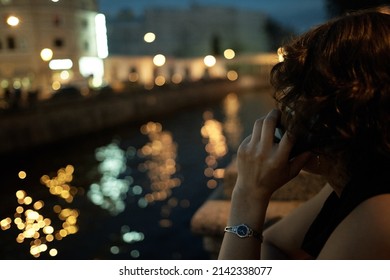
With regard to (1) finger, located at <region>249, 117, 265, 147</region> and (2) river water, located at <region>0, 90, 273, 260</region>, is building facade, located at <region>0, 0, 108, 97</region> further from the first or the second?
(2) river water, located at <region>0, 90, 273, 260</region>

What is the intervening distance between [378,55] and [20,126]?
12.9 meters

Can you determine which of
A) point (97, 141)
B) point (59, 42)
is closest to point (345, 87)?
point (59, 42)

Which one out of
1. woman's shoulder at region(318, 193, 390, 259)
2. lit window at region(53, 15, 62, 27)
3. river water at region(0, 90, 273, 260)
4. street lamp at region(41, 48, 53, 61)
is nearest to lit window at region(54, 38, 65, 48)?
lit window at region(53, 15, 62, 27)

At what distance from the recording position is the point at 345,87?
29.0 inches

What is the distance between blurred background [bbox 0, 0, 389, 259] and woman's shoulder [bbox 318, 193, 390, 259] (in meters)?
0.49

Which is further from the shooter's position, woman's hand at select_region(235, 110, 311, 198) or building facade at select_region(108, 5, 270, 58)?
building facade at select_region(108, 5, 270, 58)

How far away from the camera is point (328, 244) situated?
2.54 ft

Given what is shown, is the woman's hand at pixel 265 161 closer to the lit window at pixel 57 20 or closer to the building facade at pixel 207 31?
the lit window at pixel 57 20

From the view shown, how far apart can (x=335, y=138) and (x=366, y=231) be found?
17 centimetres

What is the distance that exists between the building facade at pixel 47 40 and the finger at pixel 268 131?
5.92ft

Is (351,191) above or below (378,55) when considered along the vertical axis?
below

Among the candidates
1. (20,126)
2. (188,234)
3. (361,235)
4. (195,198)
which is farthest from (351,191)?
(20,126)

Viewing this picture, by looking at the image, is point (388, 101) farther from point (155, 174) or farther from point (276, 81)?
point (155, 174)

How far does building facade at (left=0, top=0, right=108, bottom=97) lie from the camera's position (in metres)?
3.86
